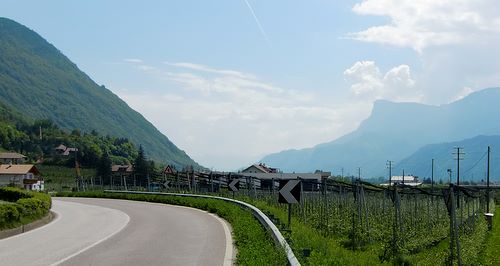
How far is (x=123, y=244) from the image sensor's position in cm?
1712

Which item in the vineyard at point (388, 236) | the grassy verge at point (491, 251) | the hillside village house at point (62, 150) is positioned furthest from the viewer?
the hillside village house at point (62, 150)

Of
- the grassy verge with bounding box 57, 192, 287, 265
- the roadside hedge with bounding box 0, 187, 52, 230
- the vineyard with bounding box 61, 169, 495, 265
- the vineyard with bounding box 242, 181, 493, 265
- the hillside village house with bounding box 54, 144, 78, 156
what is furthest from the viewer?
the hillside village house with bounding box 54, 144, 78, 156

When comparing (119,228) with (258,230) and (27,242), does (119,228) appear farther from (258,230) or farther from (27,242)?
(258,230)

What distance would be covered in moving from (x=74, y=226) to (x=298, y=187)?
10.4m

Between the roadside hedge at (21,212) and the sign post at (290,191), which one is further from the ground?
the sign post at (290,191)

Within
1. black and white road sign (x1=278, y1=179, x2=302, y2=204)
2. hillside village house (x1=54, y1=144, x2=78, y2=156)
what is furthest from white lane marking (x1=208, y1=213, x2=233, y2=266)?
hillside village house (x1=54, y1=144, x2=78, y2=156)

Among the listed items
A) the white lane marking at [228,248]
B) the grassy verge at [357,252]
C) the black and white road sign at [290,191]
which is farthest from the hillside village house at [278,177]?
the grassy verge at [357,252]

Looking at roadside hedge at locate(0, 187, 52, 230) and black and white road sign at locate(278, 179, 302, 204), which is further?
roadside hedge at locate(0, 187, 52, 230)

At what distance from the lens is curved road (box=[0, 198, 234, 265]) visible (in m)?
13.8

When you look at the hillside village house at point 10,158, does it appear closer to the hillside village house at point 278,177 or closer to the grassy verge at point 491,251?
the hillside village house at point 278,177

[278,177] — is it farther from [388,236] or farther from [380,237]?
[388,236]

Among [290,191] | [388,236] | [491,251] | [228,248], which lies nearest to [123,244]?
[228,248]

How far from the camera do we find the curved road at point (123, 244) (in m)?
13.8

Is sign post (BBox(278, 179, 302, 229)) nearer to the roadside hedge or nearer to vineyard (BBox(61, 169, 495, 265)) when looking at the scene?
vineyard (BBox(61, 169, 495, 265))
